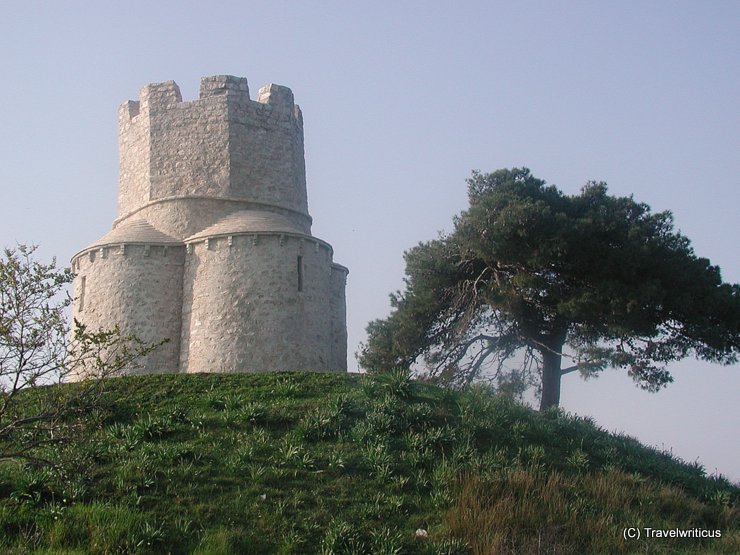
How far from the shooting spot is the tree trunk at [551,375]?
22.4 meters

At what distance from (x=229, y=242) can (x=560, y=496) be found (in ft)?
38.4

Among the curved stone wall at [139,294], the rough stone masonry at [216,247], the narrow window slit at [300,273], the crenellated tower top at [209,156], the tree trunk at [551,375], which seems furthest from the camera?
the crenellated tower top at [209,156]

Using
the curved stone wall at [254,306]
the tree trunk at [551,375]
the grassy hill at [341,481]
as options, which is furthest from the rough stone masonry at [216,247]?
the tree trunk at [551,375]

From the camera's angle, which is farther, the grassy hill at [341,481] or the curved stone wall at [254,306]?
the curved stone wall at [254,306]

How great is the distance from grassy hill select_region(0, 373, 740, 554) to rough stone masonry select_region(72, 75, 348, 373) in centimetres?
324

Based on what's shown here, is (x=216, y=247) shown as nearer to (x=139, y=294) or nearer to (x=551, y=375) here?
(x=139, y=294)

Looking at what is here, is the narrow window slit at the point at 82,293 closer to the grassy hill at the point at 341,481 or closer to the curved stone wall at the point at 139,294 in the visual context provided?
the curved stone wall at the point at 139,294

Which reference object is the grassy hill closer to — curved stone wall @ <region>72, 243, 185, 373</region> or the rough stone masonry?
the rough stone masonry

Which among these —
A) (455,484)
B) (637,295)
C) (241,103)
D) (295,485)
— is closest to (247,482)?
(295,485)

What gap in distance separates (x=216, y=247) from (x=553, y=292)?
9.49 metres

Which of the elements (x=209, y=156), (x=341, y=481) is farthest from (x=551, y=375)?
(x=209, y=156)

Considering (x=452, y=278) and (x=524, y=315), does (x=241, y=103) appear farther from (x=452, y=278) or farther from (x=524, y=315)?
(x=524, y=315)

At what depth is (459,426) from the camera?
15430 mm

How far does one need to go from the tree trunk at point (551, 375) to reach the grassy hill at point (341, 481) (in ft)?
16.4
